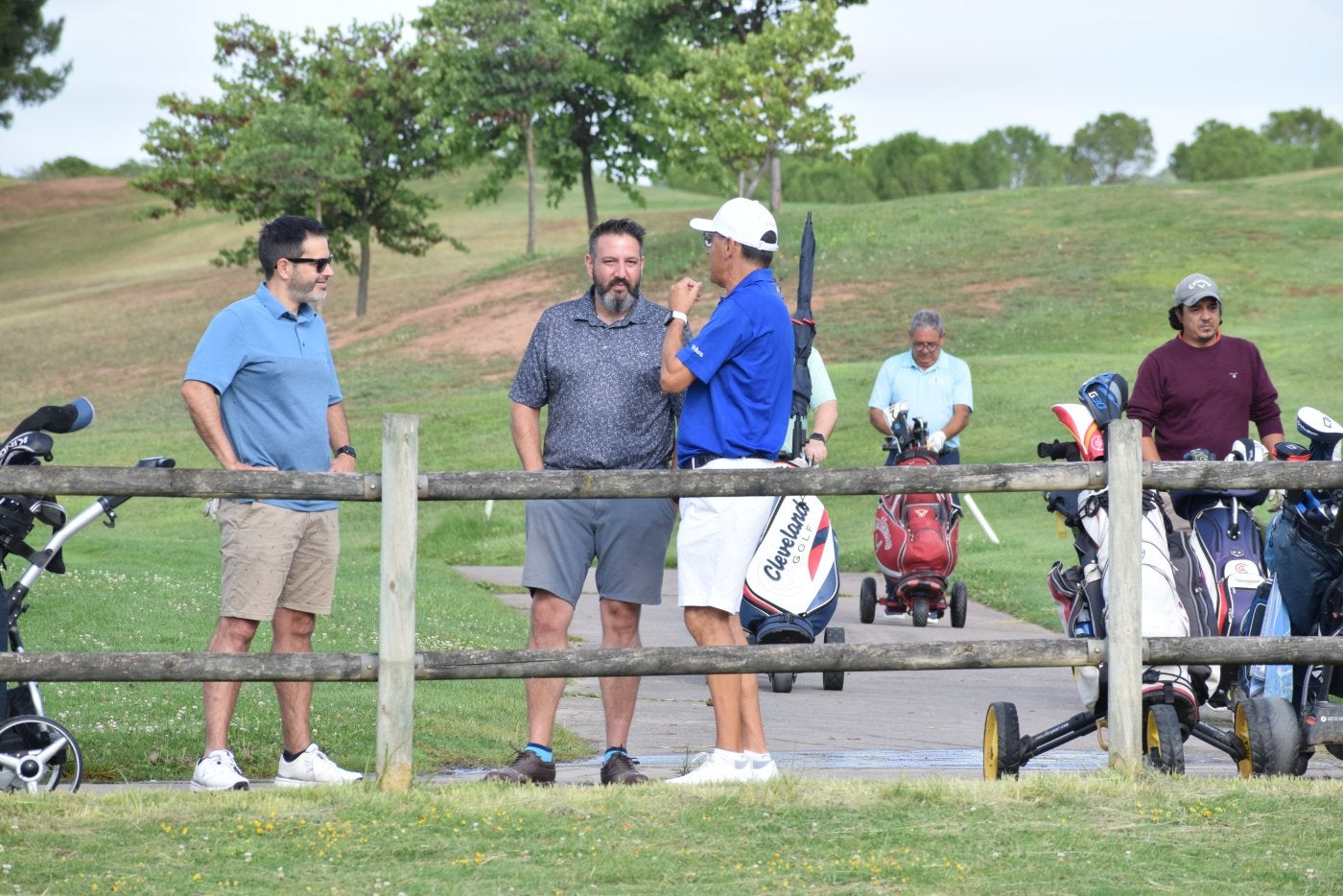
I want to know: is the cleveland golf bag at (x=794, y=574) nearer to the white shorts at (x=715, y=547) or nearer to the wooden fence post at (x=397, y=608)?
the white shorts at (x=715, y=547)

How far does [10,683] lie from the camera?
6.45 meters

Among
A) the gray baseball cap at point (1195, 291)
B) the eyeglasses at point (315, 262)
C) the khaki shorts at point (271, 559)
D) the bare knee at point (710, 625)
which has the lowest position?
the bare knee at point (710, 625)

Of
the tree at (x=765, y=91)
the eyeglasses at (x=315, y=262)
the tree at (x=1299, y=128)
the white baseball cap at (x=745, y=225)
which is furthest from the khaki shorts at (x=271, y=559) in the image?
the tree at (x=1299, y=128)

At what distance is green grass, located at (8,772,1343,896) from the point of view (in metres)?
4.82

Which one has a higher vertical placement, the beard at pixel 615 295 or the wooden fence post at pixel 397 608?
the beard at pixel 615 295

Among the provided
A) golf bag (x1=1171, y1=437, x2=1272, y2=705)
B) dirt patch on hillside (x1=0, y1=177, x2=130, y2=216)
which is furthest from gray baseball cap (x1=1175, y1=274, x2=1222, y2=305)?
dirt patch on hillside (x1=0, y1=177, x2=130, y2=216)

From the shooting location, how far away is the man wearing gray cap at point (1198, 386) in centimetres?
884

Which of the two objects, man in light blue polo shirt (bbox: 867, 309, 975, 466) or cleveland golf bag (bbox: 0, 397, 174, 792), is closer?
cleveland golf bag (bbox: 0, 397, 174, 792)

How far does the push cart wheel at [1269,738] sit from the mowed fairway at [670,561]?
35cm

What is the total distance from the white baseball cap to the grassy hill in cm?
255

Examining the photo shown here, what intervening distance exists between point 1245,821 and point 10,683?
14.8 ft

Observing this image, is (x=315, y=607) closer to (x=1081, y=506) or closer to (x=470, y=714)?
(x=470, y=714)

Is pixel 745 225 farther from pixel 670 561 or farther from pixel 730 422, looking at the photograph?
pixel 670 561

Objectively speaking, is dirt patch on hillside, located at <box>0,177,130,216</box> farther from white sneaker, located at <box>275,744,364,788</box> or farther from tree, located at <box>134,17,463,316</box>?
white sneaker, located at <box>275,744,364,788</box>
